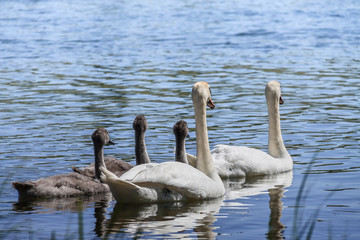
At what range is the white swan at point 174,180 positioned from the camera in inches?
367

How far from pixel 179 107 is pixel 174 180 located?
8173 millimetres

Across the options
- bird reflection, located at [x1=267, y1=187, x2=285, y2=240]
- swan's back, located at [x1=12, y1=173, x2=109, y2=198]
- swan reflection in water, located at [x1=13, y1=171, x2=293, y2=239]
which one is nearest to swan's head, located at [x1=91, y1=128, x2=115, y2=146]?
swan's back, located at [x1=12, y1=173, x2=109, y2=198]

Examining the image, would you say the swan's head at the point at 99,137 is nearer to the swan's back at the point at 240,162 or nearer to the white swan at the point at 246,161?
the white swan at the point at 246,161

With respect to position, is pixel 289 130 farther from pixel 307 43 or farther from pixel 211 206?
pixel 307 43

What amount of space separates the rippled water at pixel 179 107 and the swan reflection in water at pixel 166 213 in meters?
0.02

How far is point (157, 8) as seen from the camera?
4819 cm

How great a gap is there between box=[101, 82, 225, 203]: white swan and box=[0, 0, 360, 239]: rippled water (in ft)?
0.52

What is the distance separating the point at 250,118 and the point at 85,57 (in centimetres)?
1222

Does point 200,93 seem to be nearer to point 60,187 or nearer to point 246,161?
point 246,161

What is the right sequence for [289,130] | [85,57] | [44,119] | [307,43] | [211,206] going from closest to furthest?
1. [211,206]
2. [289,130]
3. [44,119]
4. [85,57]
5. [307,43]

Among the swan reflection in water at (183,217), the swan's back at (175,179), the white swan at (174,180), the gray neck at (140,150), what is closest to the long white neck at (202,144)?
the white swan at (174,180)

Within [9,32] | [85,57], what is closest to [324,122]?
[85,57]

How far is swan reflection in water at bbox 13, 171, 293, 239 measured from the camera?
28.4 feet

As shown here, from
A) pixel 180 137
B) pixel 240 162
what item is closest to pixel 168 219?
pixel 180 137
